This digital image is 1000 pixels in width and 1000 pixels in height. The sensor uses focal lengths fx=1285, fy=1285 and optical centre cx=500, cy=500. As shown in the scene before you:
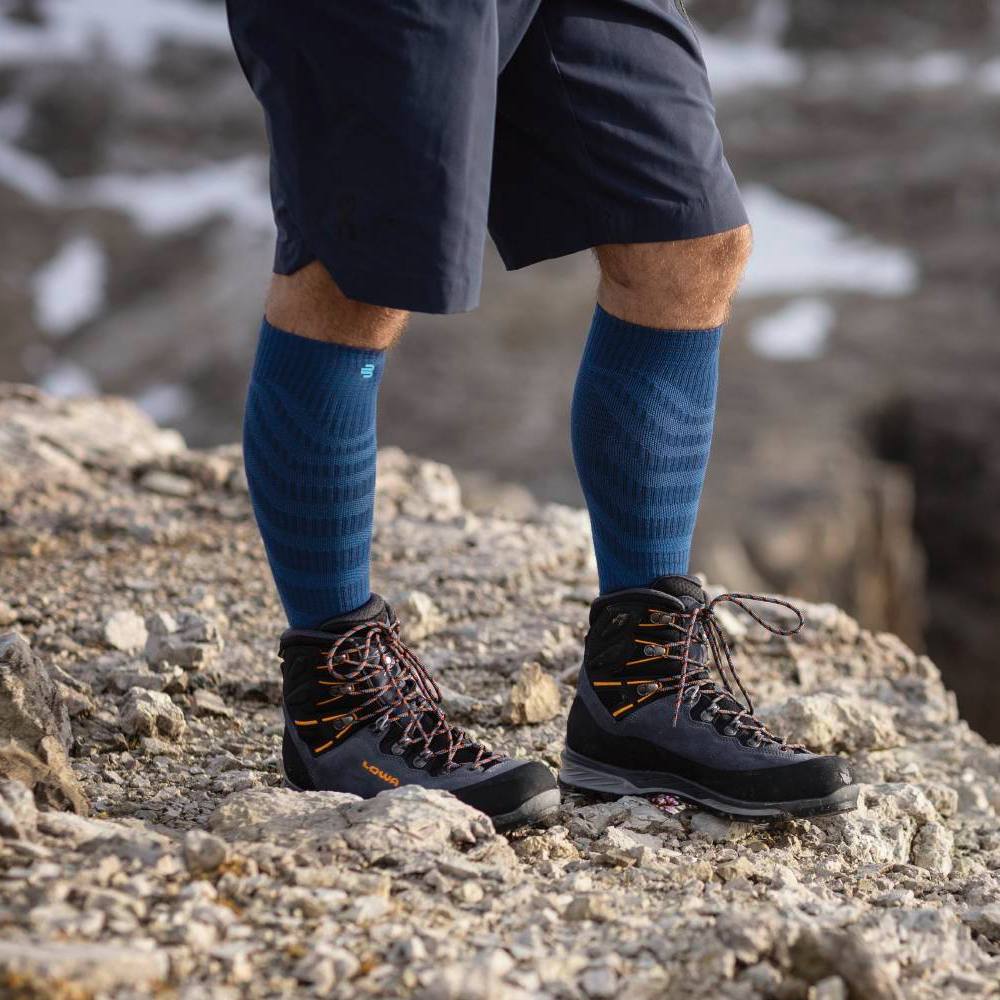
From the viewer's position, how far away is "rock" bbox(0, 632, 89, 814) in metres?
2.00

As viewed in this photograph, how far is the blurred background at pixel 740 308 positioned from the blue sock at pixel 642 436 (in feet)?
7.78

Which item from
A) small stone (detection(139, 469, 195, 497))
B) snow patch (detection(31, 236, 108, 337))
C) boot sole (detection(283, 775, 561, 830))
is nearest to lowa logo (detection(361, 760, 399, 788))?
boot sole (detection(283, 775, 561, 830))

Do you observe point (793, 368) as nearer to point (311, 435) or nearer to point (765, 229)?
point (765, 229)

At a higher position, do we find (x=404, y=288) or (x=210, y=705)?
(x=404, y=288)

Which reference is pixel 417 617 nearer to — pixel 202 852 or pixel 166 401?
pixel 202 852

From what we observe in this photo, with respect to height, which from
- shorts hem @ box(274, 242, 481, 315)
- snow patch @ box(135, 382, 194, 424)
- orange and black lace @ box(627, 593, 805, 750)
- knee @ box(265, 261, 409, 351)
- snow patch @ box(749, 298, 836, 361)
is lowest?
snow patch @ box(135, 382, 194, 424)

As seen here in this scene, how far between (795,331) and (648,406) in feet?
76.8

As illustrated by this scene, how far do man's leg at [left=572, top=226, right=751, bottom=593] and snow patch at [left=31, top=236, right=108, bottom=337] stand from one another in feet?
88.4

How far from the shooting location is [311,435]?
6.63 feet

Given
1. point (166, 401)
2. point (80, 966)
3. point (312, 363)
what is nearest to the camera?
point (80, 966)

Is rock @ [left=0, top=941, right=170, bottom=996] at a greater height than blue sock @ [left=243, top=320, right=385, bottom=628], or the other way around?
blue sock @ [left=243, top=320, right=385, bottom=628]

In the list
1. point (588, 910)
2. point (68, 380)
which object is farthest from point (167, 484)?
point (68, 380)

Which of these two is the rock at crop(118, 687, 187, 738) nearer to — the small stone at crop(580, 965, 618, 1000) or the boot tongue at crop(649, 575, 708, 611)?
the boot tongue at crop(649, 575, 708, 611)

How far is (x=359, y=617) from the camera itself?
6.99 ft
